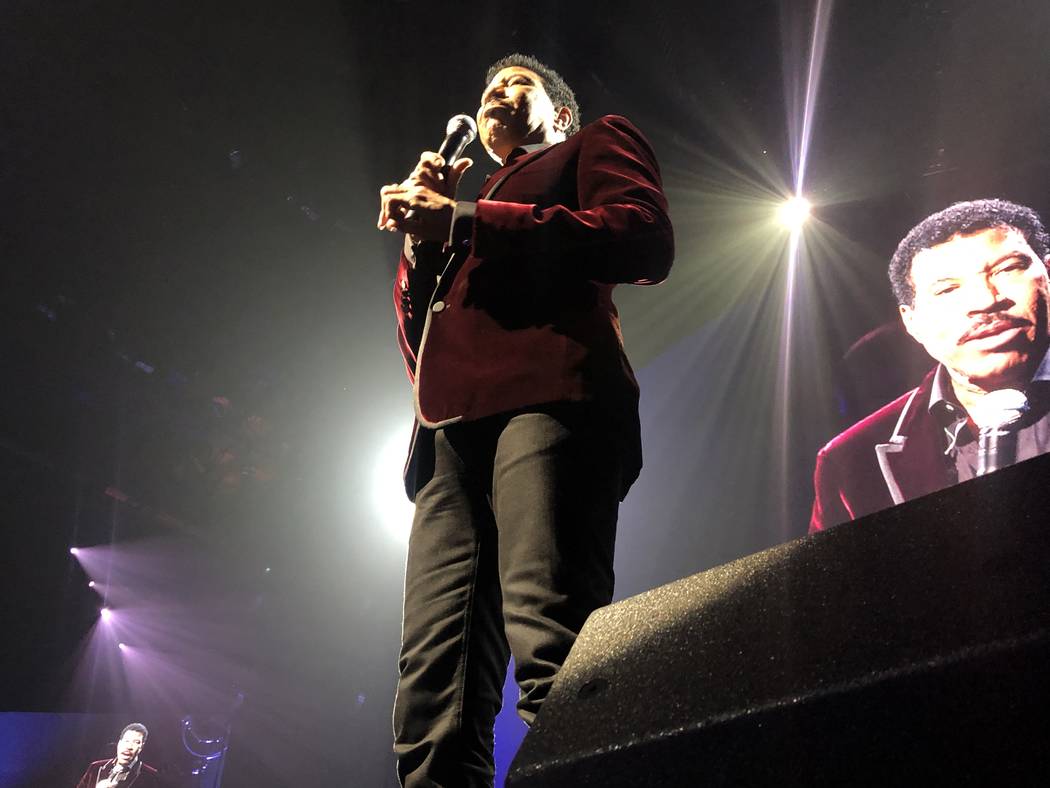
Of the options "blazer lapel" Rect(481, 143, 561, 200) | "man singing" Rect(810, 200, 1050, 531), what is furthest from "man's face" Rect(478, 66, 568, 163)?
"man singing" Rect(810, 200, 1050, 531)

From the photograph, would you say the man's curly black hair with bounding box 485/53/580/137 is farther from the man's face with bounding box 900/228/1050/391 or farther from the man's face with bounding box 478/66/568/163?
the man's face with bounding box 900/228/1050/391

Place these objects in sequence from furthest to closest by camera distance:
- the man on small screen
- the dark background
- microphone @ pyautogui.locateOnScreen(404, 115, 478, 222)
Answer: the man on small screen → the dark background → microphone @ pyautogui.locateOnScreen(404, 115, 478, 222)

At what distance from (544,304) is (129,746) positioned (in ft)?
17.6

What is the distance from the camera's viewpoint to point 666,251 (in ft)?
3.55

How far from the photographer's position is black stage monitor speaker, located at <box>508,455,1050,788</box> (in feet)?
1.29

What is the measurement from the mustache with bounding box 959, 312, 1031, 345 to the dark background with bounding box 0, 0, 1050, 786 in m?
0.21

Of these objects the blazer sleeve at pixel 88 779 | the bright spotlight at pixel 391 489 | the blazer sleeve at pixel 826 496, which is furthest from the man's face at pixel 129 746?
the blazer sleeve at pixel 826 496

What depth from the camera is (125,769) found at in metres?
4.99

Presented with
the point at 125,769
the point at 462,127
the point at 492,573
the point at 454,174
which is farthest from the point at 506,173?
the point at 125,769

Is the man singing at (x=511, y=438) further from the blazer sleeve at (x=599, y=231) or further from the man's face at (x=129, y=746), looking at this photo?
the man's face at (x=129, y=746)

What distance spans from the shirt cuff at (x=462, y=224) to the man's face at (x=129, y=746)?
534 centimetres

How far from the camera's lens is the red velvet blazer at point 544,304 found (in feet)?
3.22

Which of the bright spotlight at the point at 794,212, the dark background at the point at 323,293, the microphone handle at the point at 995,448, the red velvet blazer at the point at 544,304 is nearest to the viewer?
the red velvet blazer at the point at 544,304

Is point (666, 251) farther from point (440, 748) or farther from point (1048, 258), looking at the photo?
point (1048, 258)
